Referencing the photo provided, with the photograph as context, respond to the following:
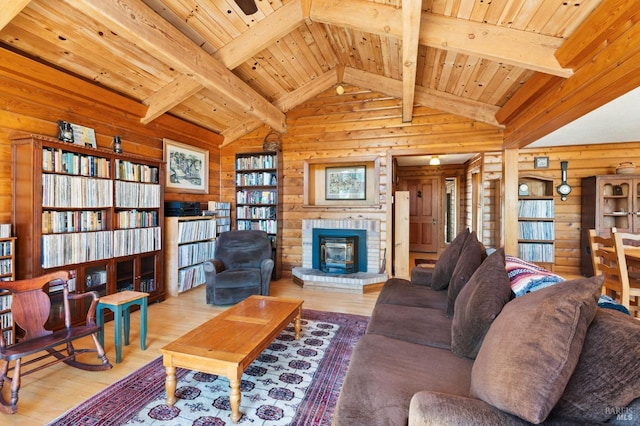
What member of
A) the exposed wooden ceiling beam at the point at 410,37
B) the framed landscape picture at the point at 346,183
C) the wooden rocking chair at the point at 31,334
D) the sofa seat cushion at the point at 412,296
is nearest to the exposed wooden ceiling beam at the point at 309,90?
the framed landscape picture at the point at 346,183

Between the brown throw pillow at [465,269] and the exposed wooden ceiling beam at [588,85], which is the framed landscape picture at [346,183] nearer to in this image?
the exposed wooden ceiling beam at [588,85]

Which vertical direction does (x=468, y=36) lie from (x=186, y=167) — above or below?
above

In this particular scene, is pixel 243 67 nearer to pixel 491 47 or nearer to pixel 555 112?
pixel 491 47

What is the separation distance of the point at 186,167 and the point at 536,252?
598 centimetres

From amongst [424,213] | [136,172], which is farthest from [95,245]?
[424,213]

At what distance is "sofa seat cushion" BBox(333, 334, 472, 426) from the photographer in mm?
1110

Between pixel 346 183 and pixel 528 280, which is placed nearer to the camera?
pixel 528 280

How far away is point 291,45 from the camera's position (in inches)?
150

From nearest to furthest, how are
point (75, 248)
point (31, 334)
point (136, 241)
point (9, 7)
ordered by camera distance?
point (31, 334) → point (9, 7) → point (75, 248) → point (136, 241)

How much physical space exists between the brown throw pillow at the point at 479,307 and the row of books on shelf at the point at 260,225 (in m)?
3.86

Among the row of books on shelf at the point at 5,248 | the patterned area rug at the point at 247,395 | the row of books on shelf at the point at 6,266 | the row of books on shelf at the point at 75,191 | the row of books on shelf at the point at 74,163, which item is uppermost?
the row of books on shelf at the point at 74,163

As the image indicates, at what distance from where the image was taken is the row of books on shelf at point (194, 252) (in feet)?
14.0

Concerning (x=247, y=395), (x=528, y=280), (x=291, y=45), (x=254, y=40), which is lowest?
(x=247, y=395)

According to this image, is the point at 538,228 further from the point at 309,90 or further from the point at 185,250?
the point at 185,250
